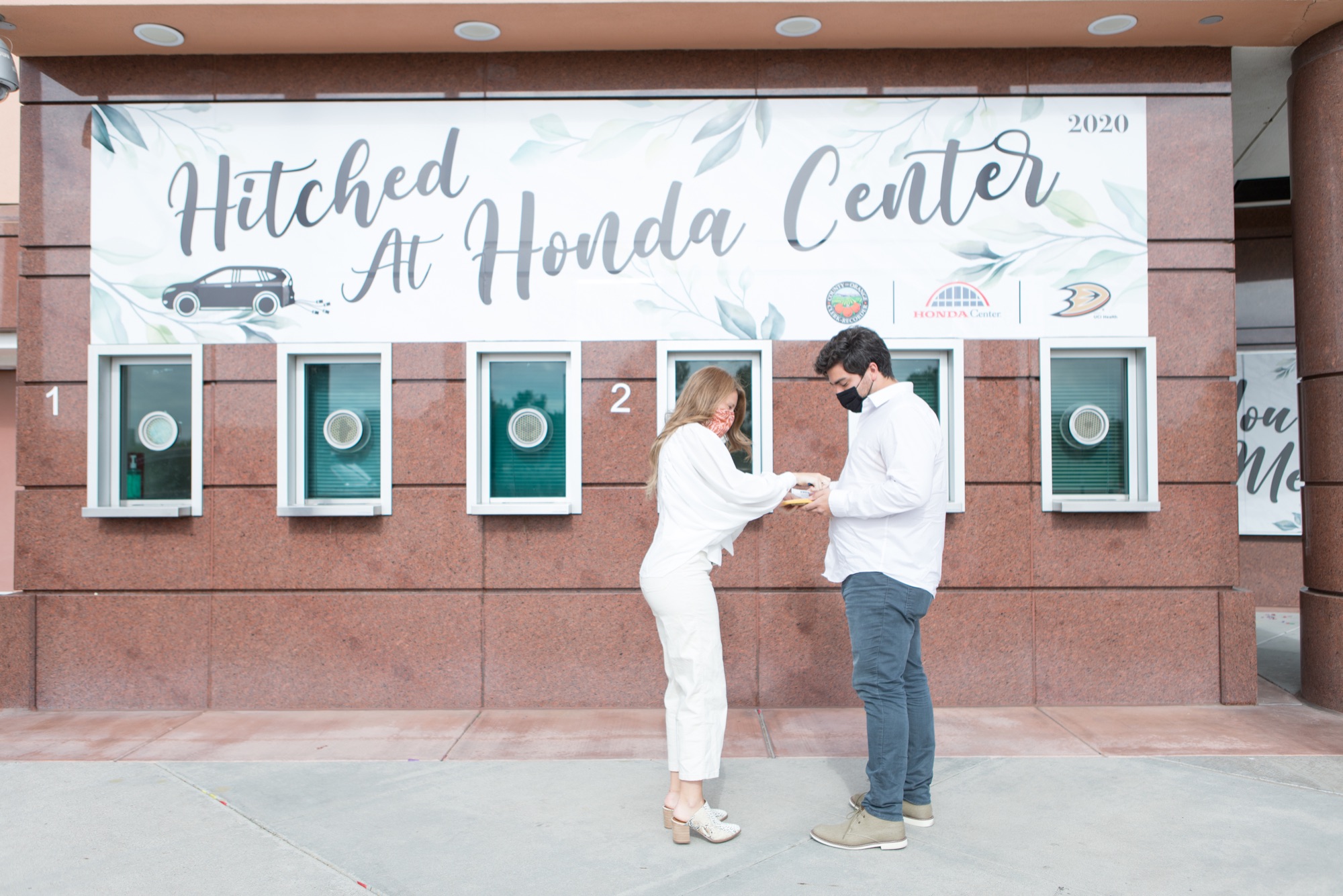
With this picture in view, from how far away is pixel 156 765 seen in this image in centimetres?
434

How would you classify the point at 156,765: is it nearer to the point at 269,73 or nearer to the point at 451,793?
the point at 451,793

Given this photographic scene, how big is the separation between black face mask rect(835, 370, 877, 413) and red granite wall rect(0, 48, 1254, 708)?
1.79 m

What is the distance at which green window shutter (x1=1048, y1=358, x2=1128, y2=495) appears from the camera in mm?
5504

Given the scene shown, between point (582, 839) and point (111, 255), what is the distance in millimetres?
4704

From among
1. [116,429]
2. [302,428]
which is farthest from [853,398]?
[116,429]

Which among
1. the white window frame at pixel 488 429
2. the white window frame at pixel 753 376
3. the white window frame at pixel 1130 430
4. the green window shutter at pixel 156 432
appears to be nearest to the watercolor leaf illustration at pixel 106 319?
the green window shutter at pixel 156 432

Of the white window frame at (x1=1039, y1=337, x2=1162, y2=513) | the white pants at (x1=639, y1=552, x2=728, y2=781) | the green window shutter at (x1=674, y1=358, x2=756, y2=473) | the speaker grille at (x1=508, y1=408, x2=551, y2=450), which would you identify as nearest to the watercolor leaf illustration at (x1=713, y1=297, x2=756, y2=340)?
the green window shutter at (x1=674, y1=358, x2=756, y2=473)

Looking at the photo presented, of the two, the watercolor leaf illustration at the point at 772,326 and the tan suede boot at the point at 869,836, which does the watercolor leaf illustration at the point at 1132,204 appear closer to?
the watercolor leaf illustration at the point at 772,326

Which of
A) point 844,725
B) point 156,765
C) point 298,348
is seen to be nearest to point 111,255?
point 298,348

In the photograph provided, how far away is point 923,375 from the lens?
5508mm

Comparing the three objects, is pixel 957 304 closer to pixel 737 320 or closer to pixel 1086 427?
pixel 1086 427

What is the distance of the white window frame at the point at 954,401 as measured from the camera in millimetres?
5387

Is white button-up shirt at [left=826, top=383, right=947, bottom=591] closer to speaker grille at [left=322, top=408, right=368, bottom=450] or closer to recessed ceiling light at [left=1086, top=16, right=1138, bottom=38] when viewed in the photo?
recessed ceiling light at [left=1086, top=16, right=1138, bottom=38]

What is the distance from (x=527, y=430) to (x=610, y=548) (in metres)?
0.91
